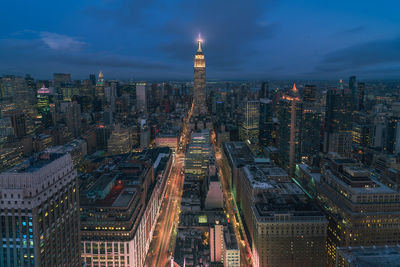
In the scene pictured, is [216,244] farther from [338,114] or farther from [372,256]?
[338,114]

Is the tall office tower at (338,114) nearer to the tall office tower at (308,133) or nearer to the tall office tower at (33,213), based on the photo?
the tall office tower at (308,133)

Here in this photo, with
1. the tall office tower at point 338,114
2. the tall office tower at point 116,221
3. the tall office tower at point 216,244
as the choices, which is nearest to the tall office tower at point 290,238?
the tall office tower at point 216,244

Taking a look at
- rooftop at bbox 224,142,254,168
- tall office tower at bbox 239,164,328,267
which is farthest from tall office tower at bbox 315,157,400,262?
rooftop at bbox 224,142,254,168

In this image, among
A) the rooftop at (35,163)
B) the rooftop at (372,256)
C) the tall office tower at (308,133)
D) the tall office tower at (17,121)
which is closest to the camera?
the rooftop at (35,163)

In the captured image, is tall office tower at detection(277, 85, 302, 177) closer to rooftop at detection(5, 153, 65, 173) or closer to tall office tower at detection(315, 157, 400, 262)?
tall office tower at detection(315, 157, 400, 262)

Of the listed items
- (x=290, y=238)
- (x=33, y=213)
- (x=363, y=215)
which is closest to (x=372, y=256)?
(x=363, y=215)

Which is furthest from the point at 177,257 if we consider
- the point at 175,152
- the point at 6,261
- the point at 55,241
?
the point at 175,152
